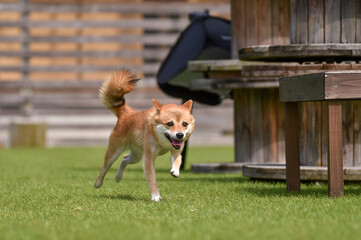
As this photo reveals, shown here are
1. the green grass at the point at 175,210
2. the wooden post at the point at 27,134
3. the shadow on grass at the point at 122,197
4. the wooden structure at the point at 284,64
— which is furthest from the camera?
the wooden post at the point at 27,134

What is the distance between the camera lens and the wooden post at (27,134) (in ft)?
48.5

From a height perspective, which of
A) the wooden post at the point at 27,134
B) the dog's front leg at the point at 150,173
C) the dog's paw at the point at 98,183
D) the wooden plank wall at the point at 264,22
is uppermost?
the wooden plank wall at the point at 264,22

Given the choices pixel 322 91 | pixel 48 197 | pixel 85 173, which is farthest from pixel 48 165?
pixel 322 91

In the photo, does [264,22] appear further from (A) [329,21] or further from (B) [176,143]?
(B) [176,143]

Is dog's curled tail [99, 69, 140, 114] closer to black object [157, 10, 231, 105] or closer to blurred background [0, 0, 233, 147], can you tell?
black object [157, 10, 231, 105]

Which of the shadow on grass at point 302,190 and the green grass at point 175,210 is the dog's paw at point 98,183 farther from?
the shadow on grass at point 302,190

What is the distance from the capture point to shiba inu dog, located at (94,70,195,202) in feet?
17.2

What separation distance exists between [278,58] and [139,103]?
9.46m

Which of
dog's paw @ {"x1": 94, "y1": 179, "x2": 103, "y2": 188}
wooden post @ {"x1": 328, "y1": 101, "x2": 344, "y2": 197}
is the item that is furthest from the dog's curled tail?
wooden post @ {"x1": 328, "y1": 101, "x2": 344, "y2": 197}

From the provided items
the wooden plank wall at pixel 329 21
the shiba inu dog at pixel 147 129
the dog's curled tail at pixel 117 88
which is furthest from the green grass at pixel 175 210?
the wooden plank wall at pixel 329 21

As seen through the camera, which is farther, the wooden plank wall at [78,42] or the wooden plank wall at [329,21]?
the wooden plank wall at [78,42]

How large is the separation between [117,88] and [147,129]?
2.40 feet

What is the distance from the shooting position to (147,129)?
5480mm

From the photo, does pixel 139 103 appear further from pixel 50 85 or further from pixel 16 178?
pixel 16 178
